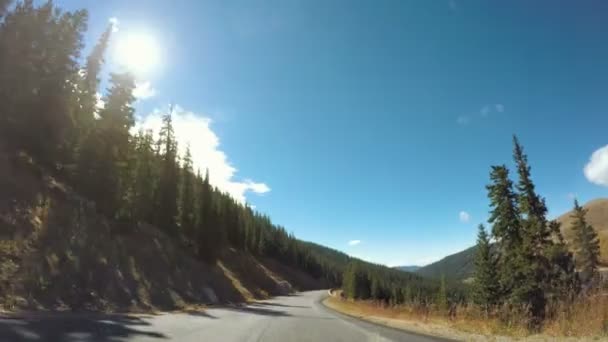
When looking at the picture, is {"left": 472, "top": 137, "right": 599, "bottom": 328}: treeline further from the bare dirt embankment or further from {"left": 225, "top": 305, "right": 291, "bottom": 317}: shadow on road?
the bare dirt embankment

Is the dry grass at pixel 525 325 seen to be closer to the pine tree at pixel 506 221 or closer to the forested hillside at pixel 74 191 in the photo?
the forested hillside at pixel 74 191

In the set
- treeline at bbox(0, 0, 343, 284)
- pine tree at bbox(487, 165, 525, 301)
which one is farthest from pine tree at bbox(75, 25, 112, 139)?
pine tree at bbox(487, 165, 525, 301)

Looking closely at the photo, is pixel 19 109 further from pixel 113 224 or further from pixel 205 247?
pixel 205 247

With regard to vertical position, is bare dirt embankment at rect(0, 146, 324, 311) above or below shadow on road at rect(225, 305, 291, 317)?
above

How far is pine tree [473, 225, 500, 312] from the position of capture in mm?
41562

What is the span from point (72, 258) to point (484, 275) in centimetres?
4151

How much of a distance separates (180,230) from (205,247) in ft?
17.7

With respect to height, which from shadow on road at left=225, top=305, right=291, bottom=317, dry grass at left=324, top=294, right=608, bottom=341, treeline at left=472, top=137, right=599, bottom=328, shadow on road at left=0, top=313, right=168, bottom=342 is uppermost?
treeline at left=472, top=137, right=599, bottom=328

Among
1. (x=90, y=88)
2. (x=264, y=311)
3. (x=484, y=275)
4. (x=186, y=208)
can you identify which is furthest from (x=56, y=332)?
(x=186, y=208)

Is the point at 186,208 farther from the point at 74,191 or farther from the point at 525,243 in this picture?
the point at 525,243

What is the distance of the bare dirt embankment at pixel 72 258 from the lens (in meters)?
18.6

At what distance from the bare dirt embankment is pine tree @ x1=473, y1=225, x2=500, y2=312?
31.1 metres

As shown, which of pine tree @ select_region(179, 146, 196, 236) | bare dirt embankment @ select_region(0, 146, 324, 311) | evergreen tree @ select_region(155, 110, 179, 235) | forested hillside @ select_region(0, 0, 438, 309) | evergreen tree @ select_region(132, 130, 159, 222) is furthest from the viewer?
pine tree @ select_region(179, 146, 196, 236)

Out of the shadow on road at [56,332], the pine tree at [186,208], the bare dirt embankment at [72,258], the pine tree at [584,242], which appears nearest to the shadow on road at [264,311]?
the bare dirt embankment at [72,258]
